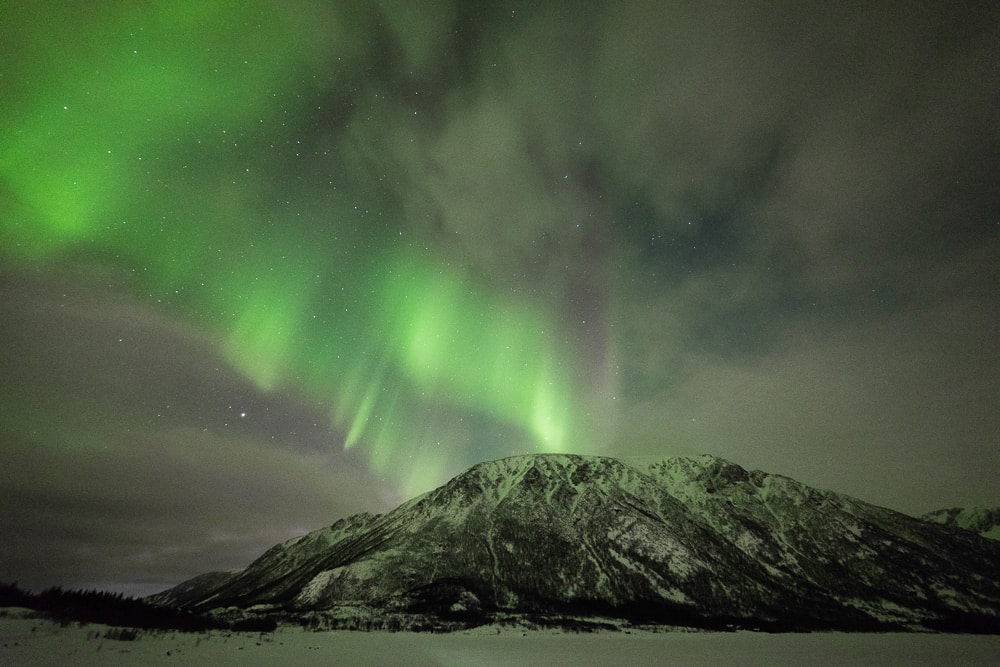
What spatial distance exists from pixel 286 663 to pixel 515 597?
185438mm

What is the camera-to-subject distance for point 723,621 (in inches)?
6895

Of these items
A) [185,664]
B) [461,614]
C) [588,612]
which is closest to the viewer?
[185,664]

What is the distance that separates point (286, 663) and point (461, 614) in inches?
6156

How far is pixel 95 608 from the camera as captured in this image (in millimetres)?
58719

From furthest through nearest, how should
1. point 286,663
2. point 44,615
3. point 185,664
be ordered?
point 44,615 → point 286,663 → point 185,664

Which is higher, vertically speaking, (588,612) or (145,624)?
(588,612)

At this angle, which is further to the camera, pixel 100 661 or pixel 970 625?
pixel 970 625

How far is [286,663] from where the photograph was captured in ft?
106

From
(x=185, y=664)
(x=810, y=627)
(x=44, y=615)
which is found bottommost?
(x=185, y=664)

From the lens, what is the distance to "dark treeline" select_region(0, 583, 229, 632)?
47.2 metres

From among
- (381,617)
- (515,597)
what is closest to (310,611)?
(381,617)

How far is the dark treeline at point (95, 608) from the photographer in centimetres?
4719

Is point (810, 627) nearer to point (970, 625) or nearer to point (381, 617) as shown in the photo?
point (970, 625)

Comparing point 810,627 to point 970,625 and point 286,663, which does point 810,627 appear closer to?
point 970,625
